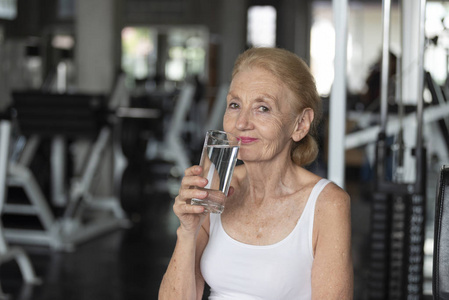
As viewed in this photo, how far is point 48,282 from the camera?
3604 millimetres

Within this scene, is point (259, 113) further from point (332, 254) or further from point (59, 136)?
point (59, 136)

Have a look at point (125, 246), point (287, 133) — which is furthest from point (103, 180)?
point (287, 133)

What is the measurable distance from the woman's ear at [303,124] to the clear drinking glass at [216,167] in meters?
0.31

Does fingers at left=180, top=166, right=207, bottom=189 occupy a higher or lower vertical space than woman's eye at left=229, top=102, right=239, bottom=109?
lower

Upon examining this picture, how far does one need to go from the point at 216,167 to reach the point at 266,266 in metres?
0.32

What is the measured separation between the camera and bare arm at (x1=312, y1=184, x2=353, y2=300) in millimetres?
1360

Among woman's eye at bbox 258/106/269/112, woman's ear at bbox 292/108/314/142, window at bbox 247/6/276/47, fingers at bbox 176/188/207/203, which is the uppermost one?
window at bbox 247/6/276/47

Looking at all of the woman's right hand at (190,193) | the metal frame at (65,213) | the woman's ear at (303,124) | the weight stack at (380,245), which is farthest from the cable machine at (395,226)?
the metal frame at (65,213)

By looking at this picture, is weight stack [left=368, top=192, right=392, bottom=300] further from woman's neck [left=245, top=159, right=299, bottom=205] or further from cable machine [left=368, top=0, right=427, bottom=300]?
woman's neck [left=245, top=159, right=299, bottom=205]

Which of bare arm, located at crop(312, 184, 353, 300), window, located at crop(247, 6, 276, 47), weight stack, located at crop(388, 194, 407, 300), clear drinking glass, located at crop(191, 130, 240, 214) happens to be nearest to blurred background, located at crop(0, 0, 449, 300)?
weight stack, located at crop(388, 194, 407, 300)

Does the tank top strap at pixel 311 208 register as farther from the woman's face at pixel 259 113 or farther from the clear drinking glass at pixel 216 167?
the clear drinking glass at pixel 216 167

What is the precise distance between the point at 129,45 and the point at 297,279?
13937 millimetres

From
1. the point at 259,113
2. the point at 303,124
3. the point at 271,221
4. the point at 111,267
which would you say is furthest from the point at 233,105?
the point at 111,267

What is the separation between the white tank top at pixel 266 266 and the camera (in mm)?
1407
